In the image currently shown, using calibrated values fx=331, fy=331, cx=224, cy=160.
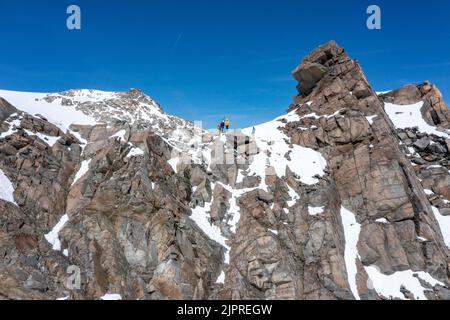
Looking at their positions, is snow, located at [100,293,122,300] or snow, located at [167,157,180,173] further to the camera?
snow, located at [167,157,180,173]

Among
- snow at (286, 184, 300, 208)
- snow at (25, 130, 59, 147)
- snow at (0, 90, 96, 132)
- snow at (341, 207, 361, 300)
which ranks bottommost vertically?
snow at (341, 207, 361, 300)

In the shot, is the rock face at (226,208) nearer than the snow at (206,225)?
Yes

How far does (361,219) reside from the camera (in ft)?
143

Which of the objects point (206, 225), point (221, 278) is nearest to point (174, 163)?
point (206, 225)

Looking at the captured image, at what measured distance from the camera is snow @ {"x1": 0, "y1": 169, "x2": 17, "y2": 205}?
34.0 metres

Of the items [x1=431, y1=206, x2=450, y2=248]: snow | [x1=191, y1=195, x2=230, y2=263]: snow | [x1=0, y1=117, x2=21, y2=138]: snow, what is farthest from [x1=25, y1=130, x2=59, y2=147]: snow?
[x1=431, y1=206, x2=450, y2=248]: snow

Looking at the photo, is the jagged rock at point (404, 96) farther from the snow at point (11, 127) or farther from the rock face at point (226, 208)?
the snow at point (11, 127)

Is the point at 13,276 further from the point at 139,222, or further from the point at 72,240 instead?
the point at 139,222

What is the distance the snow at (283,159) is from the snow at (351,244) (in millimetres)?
6345

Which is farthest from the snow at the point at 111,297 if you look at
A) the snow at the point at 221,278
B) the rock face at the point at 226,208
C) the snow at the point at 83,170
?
the snow at the point at 83,170

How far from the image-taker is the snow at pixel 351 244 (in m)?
36.8

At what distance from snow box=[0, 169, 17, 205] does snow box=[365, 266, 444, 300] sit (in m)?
40.1

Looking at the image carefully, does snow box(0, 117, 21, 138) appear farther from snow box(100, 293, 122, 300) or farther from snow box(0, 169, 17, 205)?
snow box(100, 293, 122, 300)
